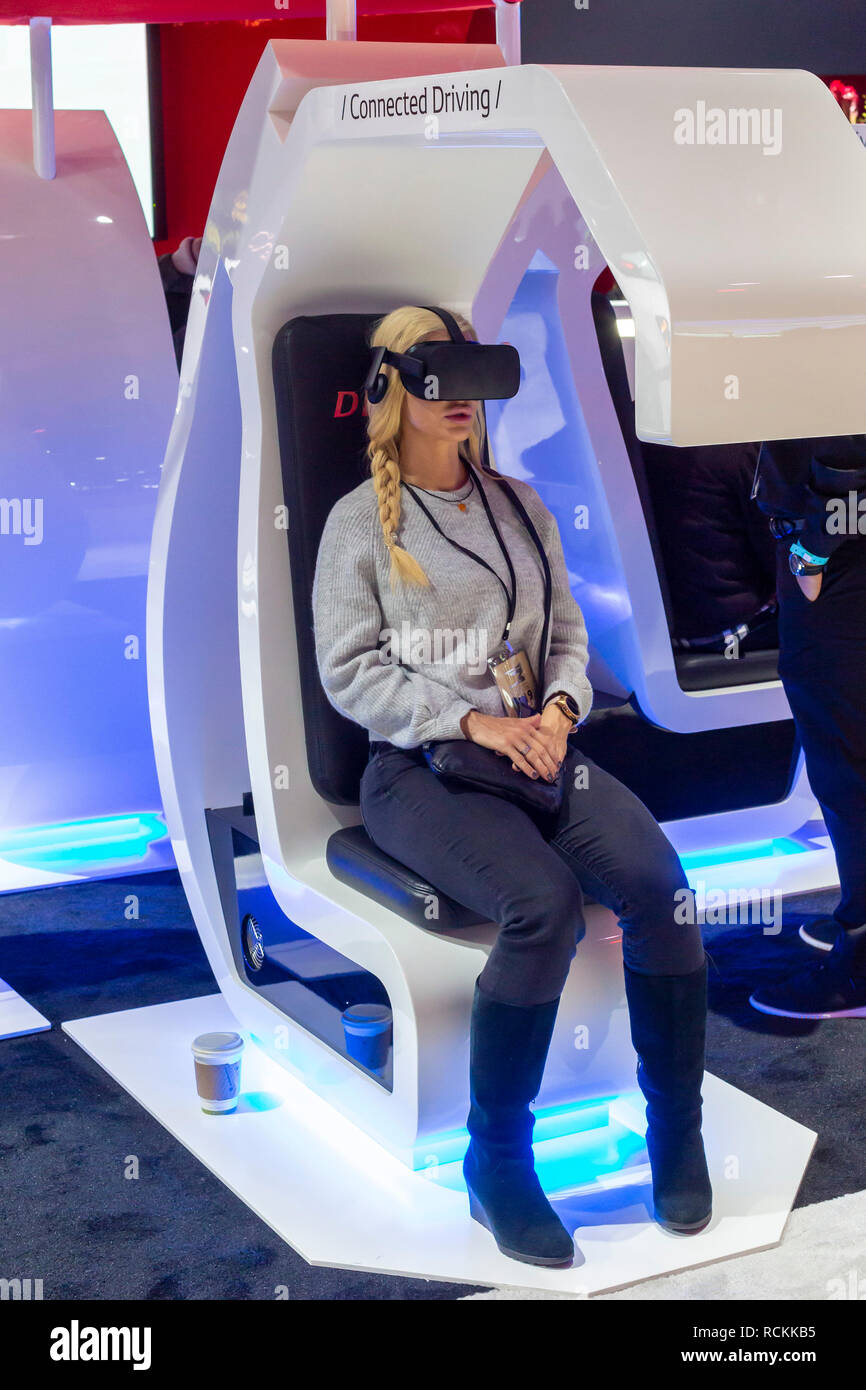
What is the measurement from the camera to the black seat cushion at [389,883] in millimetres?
2371

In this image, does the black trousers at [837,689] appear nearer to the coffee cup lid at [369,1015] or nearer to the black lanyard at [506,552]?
the black lanyard at [506,552]

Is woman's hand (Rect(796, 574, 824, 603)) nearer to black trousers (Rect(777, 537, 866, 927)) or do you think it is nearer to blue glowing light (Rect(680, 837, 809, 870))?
black trousers (Rect(777, 537, 866, 927))

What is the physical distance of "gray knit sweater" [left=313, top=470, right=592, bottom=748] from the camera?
2414mm

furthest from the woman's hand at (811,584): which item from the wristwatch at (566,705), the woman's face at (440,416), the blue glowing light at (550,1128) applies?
the blue glowing light at (550,1128)

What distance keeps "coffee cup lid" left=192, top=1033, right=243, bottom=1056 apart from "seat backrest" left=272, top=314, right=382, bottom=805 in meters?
0.44

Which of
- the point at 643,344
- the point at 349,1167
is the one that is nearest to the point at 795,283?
the point at 643,344

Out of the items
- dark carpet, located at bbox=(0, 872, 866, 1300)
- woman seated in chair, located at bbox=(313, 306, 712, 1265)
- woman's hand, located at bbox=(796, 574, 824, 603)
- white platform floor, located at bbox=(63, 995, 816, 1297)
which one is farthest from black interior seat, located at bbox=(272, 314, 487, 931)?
woman's hand, located at bbox=(796, 574, 824, 603)

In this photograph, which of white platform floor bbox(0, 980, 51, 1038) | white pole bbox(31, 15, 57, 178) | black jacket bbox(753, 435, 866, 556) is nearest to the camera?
black jacket bbox(753, 435, 866, 556)

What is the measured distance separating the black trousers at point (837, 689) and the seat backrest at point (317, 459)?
2.88 ft

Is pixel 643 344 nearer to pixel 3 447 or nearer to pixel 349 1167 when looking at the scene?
pixel 349 1167

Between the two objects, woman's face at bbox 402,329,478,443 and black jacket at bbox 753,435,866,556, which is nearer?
woman's face at bbox 402,329,478,443
